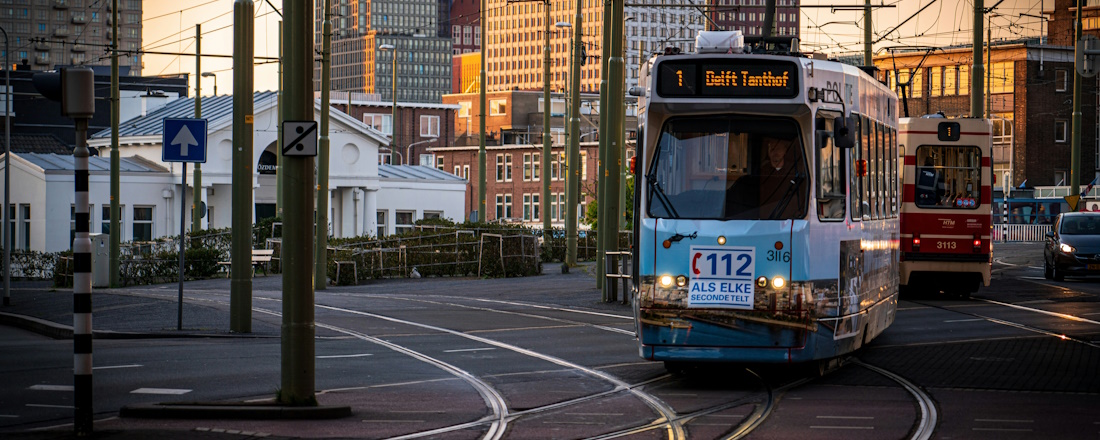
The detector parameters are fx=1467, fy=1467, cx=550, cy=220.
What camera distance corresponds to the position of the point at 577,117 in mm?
37938

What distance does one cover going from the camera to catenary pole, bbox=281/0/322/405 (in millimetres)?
12039

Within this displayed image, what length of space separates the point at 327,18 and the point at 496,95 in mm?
117230

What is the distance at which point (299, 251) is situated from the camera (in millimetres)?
12062

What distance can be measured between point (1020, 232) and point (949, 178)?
57345 millimetres

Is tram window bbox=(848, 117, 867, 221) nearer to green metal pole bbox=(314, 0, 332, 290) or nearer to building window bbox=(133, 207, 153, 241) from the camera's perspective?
green metal pole bbox=(314, 0, 332, 290)

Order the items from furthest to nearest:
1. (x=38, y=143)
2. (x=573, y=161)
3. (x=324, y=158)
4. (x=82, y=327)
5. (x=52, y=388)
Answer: (x=38, y=143)
(x=573, y=161)
(x=324, y=158)
(x=52, y=388)
(x=82, y=327)

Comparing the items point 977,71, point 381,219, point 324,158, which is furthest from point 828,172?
point 381,219

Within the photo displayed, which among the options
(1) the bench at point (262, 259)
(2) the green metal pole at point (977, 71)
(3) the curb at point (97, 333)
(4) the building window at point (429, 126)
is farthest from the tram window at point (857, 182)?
(4) the building window at point (429, 126)

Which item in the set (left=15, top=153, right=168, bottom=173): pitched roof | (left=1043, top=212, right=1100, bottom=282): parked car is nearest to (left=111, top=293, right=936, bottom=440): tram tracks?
(left=1043, top=212, right=1100, bottom=282): parked car

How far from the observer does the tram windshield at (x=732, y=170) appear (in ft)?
46.4

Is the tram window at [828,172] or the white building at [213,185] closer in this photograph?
the tram window at [828,172]

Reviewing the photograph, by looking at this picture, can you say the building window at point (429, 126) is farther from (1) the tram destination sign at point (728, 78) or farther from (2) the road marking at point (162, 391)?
(2) the road marking at point (162, 391)

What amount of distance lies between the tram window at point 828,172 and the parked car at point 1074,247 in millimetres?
23725

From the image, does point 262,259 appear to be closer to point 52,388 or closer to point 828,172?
point 52,388
